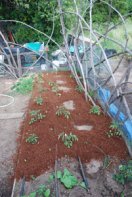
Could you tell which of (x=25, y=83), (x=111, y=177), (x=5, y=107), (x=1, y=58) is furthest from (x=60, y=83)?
(x=111, y=177)

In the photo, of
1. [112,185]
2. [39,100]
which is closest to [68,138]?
[112,185]

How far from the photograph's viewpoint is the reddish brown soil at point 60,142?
2.80m

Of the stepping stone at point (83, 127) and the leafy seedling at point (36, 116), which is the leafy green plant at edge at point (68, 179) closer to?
the stepping stone at point (83, 127)

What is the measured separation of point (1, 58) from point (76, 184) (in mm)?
4569

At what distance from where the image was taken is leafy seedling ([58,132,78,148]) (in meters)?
3.02

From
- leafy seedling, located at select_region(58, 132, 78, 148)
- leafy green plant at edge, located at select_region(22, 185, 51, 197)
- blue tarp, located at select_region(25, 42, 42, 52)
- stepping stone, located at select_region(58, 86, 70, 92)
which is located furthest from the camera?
blue tarp, located at select_region(25, 42, 42, 52)

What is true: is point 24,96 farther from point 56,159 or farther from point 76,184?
point 76,184

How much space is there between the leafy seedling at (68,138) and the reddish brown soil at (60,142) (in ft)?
0.15

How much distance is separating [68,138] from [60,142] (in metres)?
0.11

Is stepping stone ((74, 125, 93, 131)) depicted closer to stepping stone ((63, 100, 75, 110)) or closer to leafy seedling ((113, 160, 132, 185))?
stepping stone ((63, 100, 75, 110))

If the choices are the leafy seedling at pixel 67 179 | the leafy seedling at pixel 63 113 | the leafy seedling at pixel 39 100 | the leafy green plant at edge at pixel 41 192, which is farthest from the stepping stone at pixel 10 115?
the leafy green plant at edge at pixel 41 192

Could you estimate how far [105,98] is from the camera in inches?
146

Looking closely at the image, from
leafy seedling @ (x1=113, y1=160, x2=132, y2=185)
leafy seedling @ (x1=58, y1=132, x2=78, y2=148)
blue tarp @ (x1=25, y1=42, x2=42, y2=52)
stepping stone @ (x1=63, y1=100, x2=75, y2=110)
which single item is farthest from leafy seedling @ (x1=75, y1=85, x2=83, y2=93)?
blue tarp @ (x1=25, y1=42, x2=42, y2=52)

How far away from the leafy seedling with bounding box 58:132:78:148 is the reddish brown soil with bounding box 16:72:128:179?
46 mm
